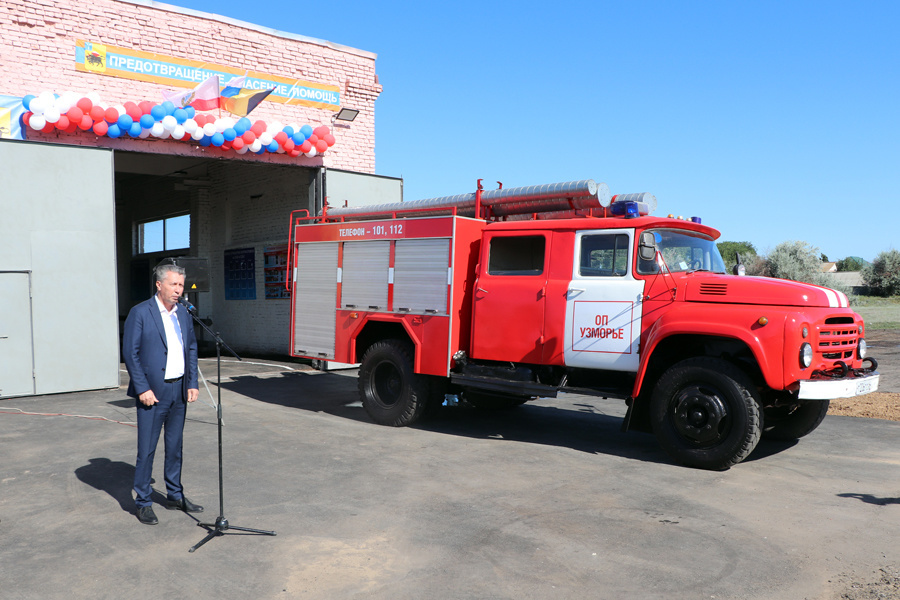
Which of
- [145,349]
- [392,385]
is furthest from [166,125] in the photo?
[145,349]

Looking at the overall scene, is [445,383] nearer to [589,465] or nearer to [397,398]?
[397,398]

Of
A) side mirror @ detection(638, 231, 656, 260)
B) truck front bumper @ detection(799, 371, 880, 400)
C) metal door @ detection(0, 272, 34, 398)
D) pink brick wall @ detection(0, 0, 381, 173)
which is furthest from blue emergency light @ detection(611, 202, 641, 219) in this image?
metal door @ detection(0, 272, 34, 398)

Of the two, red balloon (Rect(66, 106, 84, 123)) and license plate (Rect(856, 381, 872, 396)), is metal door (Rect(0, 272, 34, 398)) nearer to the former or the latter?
red balloon (Rect(66, 106, 84, 123))

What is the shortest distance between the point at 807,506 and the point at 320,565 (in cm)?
398

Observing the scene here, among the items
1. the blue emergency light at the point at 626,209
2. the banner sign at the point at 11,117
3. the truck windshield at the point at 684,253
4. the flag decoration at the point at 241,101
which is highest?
the flag decoration at the point at 241,101

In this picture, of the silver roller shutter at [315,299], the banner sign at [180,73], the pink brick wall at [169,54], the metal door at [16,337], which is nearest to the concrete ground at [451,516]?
the silver roller shutter at [315,299]

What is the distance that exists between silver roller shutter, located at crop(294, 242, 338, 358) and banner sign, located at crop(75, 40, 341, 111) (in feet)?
17.7

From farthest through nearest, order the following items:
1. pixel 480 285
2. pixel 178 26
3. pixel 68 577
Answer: pixel 178 26
pixel 480 285
pixel 68 577

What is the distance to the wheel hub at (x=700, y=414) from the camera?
6812 mm

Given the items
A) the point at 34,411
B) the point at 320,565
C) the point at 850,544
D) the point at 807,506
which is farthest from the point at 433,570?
the point at 34,411

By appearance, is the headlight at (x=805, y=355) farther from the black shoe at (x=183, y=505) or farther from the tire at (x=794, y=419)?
the black shoe at (x=183, y=505)

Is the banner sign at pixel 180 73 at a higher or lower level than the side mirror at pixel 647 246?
higher

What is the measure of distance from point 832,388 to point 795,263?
2891 centimetres

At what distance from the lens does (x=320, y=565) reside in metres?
4.56
